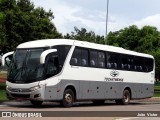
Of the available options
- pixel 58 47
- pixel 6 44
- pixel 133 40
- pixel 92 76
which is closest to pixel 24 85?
pixel 58 47

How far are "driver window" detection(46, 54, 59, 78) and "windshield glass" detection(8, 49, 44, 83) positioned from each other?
1.38 feet

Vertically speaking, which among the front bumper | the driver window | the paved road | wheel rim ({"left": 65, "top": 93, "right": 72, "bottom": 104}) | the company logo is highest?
the driver window

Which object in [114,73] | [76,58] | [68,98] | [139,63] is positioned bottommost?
[68,98]

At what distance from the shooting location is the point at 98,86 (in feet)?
83.1

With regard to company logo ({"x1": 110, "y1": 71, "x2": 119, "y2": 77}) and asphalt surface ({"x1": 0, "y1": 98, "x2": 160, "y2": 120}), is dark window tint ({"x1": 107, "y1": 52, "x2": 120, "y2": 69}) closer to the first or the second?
company logo ({"x1": 110, "y1": 71, "x2": 119, "y2": 77})

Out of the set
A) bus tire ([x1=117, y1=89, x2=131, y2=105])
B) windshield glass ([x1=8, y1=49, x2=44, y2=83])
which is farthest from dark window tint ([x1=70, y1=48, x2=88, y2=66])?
bus tire ([x1=117, y1=89, x2=131, y2=105])

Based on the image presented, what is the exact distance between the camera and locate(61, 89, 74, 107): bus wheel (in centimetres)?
2240

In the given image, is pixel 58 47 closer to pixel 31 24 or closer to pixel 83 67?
pixel 83 67

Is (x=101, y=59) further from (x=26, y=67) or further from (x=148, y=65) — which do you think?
(x=148, y=65)

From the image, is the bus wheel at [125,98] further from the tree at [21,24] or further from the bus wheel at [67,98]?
the tree at [21,24]

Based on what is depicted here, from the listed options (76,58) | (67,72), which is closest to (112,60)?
(76,58)

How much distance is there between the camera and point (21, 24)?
143 feet

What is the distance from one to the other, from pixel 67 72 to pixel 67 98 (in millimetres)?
1329

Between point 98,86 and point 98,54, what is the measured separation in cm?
180
